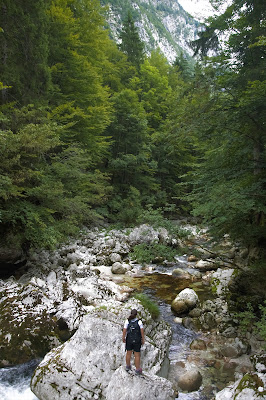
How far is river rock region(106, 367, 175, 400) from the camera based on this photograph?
11.8ft

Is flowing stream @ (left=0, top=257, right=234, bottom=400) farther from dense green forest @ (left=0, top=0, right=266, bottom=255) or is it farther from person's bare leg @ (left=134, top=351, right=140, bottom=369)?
dense green forest @ (left=0, top=0, right=266, bottom=255)

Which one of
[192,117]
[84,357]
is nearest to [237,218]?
[192,117]

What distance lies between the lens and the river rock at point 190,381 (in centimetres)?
457

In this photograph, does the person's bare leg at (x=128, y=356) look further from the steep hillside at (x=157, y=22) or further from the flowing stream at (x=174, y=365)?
the steep hillside at (x=157, y=22)

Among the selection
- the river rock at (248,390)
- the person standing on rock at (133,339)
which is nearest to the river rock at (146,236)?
the person standing on rock at (133,339)

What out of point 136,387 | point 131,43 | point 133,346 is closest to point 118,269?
point 133,346

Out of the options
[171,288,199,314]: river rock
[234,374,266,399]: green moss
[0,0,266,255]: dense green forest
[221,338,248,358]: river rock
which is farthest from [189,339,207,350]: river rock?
[0,0,266,255]: dense green forest

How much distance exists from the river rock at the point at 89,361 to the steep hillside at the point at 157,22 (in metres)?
11.0

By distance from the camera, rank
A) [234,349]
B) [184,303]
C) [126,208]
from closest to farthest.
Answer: [234,349] → [184,303] → [126,208]

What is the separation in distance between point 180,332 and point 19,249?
17.8 feet

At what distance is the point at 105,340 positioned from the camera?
14.7 feet

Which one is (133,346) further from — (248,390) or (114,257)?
(114,257)

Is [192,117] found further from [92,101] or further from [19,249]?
[92,101]

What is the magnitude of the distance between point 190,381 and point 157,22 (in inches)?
5289
